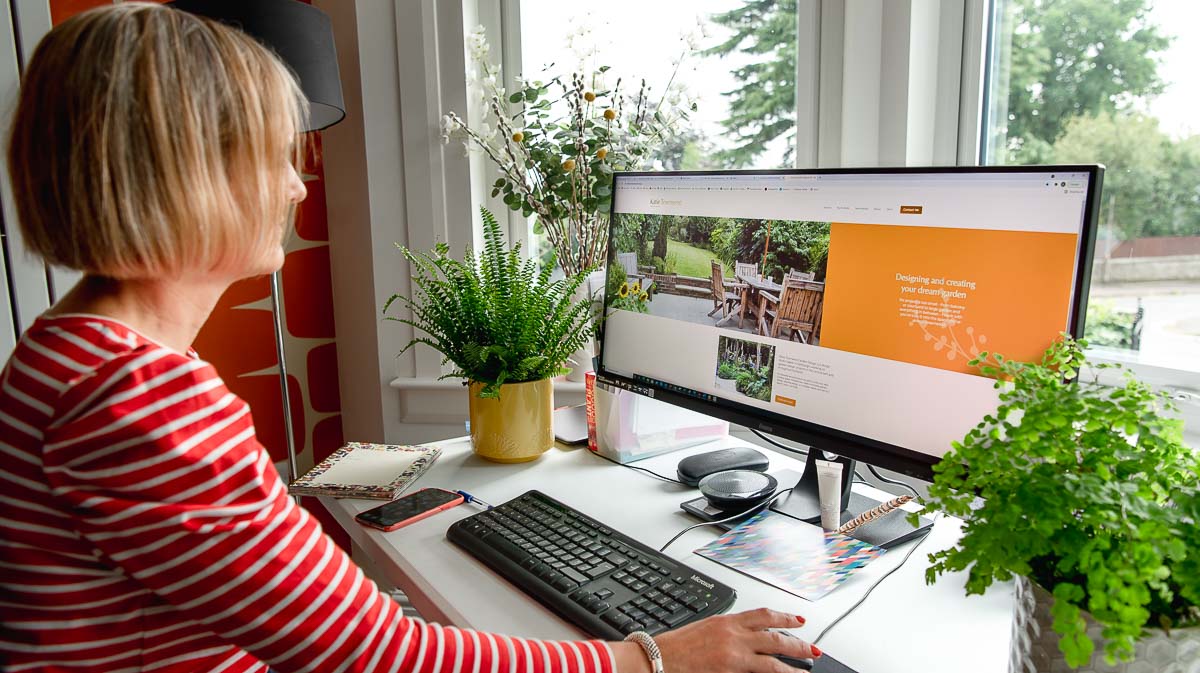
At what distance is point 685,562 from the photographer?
102 centimetres

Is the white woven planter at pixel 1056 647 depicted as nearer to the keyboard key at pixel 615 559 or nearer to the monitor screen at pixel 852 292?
the monitor screen at pixel 852 292

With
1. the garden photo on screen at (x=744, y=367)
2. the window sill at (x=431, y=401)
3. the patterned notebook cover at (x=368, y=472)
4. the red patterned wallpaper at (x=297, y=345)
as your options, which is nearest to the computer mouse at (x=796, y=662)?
the garden photo on screen at (x=744, y=367)

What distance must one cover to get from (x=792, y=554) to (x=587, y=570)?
26 centimetres

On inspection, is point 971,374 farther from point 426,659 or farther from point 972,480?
point 426,659

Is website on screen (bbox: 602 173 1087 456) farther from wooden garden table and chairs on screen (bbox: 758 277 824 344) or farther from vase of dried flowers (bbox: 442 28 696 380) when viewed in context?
vase of dried flowers (bbox: 442 28 696 380)

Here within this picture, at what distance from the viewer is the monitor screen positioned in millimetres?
872

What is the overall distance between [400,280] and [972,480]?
1648mm

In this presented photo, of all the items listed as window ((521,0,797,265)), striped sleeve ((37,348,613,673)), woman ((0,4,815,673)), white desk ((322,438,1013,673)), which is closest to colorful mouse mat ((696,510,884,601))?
white desk ((322,438,1013,673))

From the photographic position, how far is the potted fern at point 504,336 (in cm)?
132

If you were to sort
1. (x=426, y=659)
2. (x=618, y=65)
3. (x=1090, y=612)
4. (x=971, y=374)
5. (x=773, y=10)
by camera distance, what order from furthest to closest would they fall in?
(x=618, y=65)
(x=773, y=10)
(x=971, y=374)
(x=426, y=659)
(x=1090, y=612)

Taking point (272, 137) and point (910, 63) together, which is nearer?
point (272, 137)

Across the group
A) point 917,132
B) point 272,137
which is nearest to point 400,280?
point 917,132

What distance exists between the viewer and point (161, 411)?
2.01ft

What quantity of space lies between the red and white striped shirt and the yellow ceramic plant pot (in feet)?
2.16
